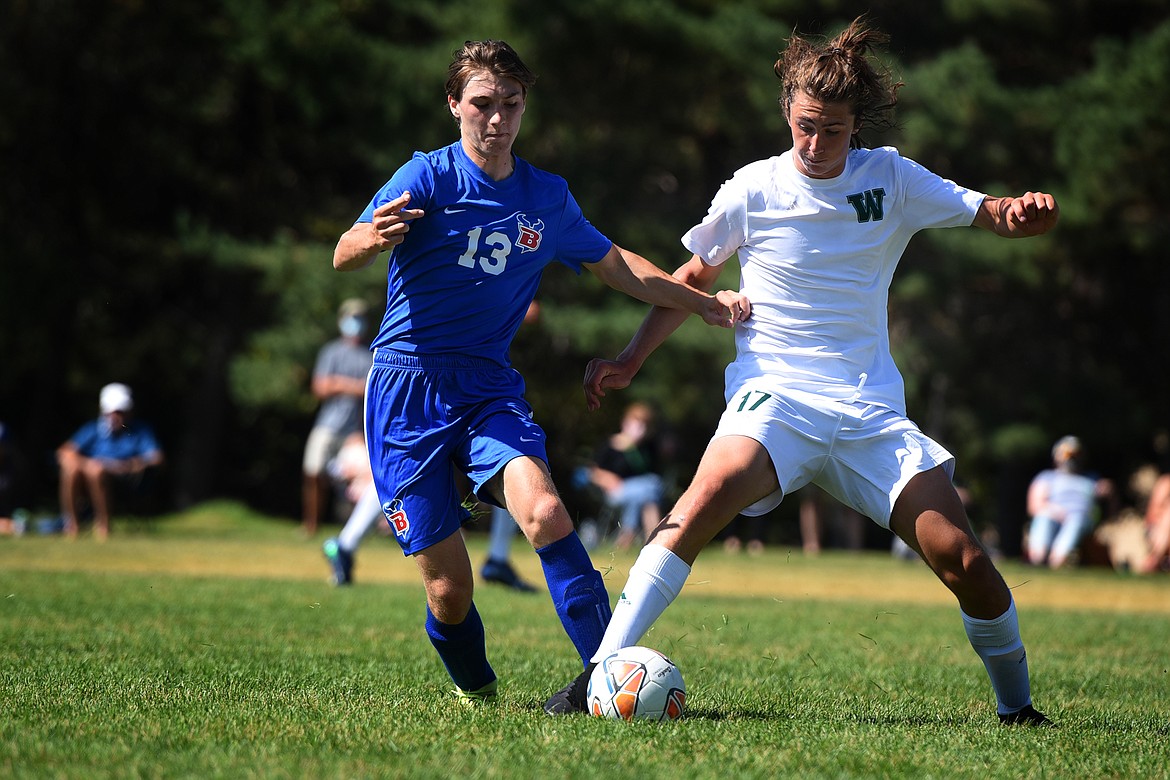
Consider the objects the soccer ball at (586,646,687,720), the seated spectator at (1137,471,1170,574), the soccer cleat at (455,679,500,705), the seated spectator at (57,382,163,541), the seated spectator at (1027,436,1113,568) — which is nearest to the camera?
the soccer ball at (586,646,687,720)

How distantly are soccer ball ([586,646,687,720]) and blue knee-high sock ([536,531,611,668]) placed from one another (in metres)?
0.17

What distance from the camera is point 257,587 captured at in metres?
9.72

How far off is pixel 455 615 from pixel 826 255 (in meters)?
1.85

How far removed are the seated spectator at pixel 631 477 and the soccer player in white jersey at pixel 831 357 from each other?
1208 cm

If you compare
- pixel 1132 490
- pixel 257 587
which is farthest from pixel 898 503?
pixel 1132 490

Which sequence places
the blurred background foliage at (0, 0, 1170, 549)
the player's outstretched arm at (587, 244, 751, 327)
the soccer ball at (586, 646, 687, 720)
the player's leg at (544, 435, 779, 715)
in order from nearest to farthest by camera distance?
the soccer ball at (586, 646, 687, 720) → the player's leg at (544, 435, 779, 715) → the player's outstretched arm at (587, 244, 751, 327) → the blurred background foliage at (0, 0, 1170, 549)

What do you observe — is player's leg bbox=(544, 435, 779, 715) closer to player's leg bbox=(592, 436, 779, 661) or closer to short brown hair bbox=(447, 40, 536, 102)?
player's leg bbox=(592, 436, 779, 661)

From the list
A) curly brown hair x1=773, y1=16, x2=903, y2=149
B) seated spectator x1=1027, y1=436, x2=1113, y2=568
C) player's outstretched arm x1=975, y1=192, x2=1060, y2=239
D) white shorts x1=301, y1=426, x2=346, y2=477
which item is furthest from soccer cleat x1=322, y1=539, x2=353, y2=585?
seated spectator x1=1027, y1=436, x2=1113, y2=568

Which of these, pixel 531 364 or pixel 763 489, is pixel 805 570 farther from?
pixel 763 489

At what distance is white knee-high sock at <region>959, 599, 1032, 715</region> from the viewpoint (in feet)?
15.5

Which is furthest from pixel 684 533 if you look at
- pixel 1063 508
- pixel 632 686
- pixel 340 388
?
pixel 1063 508

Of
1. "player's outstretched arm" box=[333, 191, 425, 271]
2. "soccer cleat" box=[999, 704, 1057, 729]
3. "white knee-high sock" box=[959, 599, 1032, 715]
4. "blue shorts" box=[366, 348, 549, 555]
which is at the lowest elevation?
"soccer cleat" box=[999, 704, 1057, 729]

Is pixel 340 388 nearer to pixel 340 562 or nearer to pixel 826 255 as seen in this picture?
pixel 340 562

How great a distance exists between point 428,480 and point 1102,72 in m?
17.8
